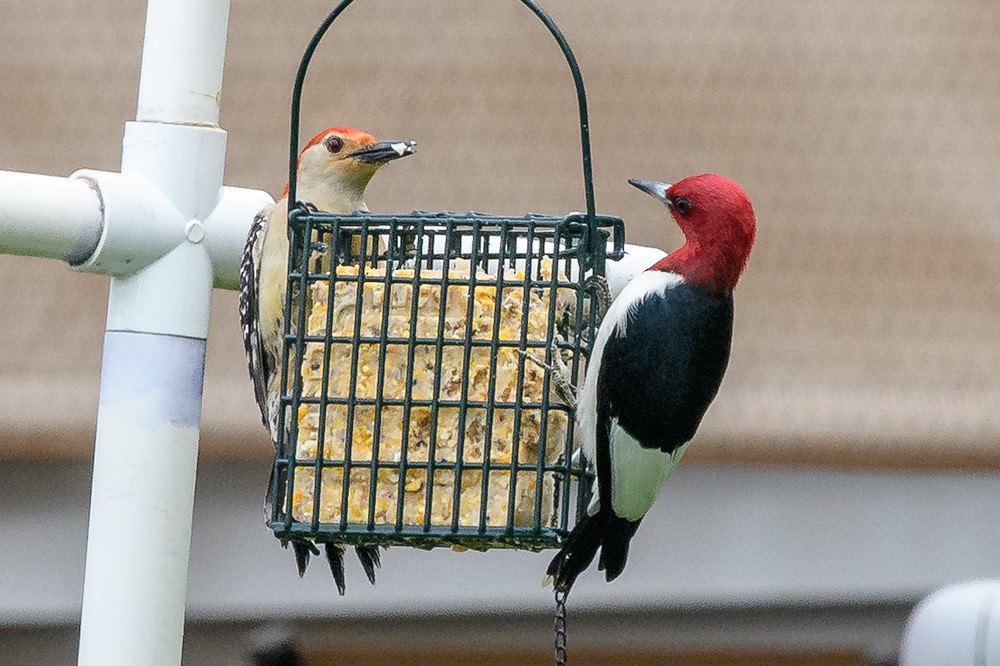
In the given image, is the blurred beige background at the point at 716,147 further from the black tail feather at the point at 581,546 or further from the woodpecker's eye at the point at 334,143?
the black tail feather at the point at 581,546

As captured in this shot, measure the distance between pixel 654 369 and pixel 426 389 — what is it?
23.0 inches

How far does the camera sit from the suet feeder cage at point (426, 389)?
89.7 inches

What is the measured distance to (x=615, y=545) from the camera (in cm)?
272

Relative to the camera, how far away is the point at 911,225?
3.72 m

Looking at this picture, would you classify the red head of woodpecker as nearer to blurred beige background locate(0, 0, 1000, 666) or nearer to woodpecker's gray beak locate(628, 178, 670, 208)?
woodpecker's gray beak locate(628, 178, 670, 208)

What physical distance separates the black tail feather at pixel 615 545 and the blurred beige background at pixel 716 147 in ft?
3.16

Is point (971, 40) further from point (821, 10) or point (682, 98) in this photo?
point (682, 98)

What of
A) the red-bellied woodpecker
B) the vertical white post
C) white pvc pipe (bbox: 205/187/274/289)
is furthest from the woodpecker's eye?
the vertical white post

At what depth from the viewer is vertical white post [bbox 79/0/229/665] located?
222 cm

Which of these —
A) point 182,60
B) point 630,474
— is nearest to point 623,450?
point 630,474

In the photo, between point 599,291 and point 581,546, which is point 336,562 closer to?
point 581,546

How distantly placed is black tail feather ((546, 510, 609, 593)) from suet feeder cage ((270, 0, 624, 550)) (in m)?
0.25

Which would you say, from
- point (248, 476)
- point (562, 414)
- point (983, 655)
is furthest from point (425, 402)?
point (248, 476)

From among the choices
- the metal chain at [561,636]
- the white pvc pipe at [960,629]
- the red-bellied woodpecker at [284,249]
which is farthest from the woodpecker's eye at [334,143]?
the white pvc pipe at [960,629]
